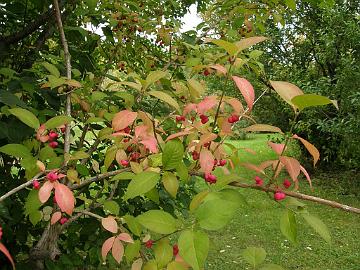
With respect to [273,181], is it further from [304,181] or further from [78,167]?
[304,181]

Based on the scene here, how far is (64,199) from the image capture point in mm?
1138

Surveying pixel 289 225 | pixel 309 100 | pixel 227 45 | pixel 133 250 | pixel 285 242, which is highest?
pixel 227 45

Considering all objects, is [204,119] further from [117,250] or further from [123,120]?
[117,250]

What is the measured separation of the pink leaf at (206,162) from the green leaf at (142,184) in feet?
0.46

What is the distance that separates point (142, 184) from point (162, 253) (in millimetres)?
245

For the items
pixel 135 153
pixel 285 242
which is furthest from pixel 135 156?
pixel 285 242

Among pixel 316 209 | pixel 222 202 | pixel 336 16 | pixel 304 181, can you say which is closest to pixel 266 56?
pixel 336 16

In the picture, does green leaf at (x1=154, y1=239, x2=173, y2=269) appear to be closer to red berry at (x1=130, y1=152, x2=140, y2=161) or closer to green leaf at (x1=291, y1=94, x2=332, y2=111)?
red berry at (x1=130, y1=152, x2=140, y2=161)

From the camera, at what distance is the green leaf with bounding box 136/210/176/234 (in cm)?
106

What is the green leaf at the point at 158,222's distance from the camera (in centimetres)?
106

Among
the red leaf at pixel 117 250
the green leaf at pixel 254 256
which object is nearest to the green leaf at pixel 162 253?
the red leaf at pixel 117 250

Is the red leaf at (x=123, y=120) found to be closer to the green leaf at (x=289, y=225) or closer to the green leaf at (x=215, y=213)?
the green leaf at (x=215, y=213)

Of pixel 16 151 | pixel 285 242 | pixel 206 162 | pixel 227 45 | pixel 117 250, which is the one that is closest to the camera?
pixel 227 45

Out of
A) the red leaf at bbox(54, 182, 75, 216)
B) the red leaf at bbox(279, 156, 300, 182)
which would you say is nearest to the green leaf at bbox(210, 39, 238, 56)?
the red leaf at bbox(279, 156, 300, 182)
